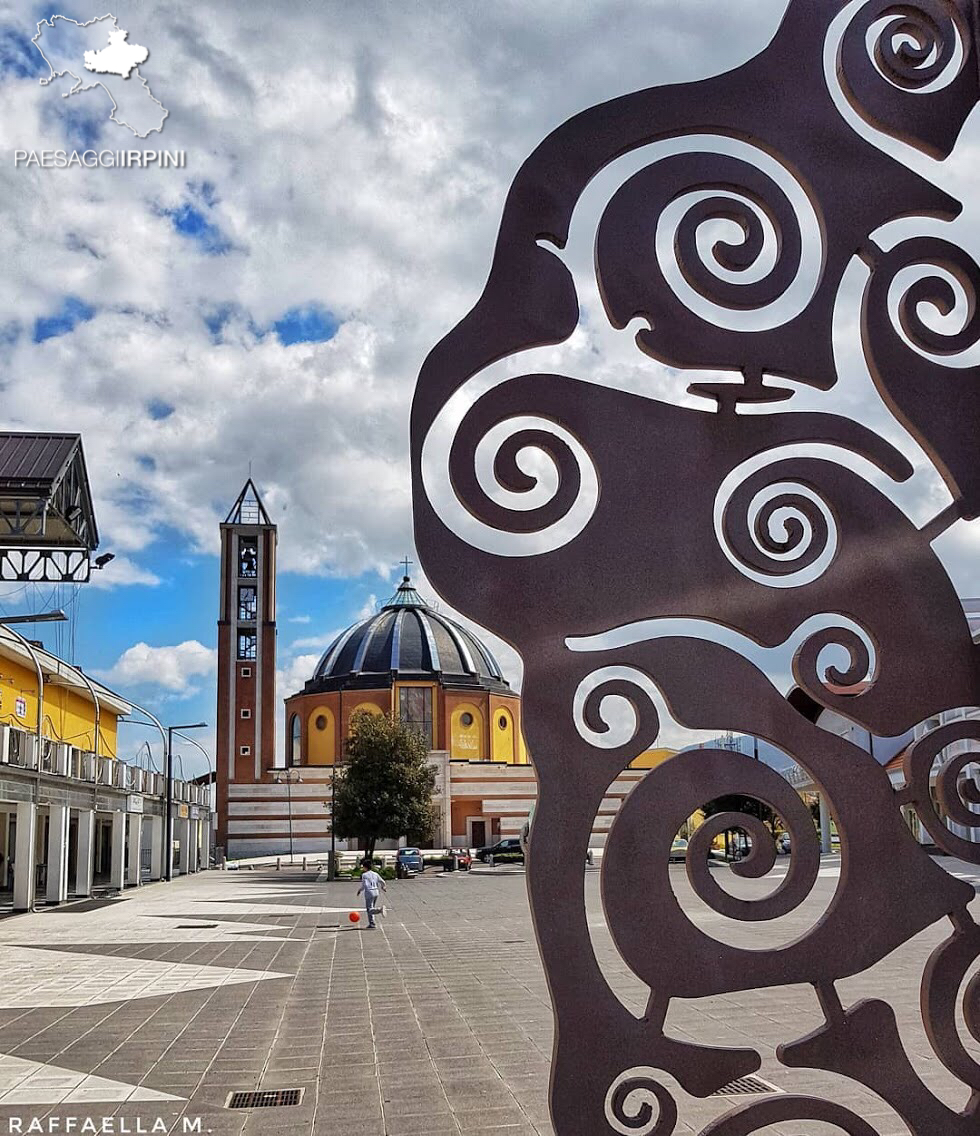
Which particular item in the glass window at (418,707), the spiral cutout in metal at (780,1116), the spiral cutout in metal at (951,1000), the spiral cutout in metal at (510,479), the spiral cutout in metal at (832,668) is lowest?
the spiral cutout in metal at (780,1116)

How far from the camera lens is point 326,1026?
31.1 ft

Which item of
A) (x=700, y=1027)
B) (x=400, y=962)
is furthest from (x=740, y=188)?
(x=400, y=962)

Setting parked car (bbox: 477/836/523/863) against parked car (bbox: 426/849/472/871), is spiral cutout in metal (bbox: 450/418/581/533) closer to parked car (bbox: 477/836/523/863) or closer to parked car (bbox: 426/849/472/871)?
parked car (bbox: 426/849/472/871)

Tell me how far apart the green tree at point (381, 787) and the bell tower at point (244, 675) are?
18.6m

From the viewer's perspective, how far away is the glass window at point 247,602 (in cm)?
5684

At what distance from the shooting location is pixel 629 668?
3.90 metres

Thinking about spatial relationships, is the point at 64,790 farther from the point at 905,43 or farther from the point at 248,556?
the point at 248,556

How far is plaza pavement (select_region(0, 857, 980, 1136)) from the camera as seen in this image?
6641mm

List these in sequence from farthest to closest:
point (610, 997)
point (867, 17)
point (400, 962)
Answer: point (400, 962) < point (867, 17) < point (610, 997)

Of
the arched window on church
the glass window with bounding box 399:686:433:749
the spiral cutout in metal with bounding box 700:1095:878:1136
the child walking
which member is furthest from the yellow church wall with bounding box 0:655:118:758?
the arched window on church

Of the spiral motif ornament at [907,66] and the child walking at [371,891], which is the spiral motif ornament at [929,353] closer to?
the spiral motif ornament at [907,66]

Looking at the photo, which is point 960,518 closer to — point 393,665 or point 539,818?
point 539,818

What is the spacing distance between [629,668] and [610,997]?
1.09 metres

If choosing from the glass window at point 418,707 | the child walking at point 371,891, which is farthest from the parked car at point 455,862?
Result: the child walking at point 371,891
